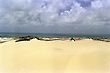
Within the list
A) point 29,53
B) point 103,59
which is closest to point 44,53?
point 29,53

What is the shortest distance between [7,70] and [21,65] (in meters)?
0.66

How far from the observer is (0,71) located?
6.46 m

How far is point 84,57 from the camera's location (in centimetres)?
837

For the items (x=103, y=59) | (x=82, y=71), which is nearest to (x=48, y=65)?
(x=82, y=71)

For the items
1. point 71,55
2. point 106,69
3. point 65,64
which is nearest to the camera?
point 106,69

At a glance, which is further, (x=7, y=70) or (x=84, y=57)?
(x=84, y=57)

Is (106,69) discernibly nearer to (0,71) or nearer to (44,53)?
(44,53)

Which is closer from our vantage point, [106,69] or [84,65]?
[106,69]

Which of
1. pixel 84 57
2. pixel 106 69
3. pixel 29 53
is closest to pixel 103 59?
pixel 84 57

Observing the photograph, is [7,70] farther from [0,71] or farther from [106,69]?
[106,69]

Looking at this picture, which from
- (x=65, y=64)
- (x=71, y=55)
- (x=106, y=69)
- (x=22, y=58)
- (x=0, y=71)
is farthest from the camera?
(x=71, y=55)

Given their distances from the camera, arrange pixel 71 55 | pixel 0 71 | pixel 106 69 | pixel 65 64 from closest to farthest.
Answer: pixel 0 71 < pixel 106 69 < pixel 65 64 < pixel 71 55

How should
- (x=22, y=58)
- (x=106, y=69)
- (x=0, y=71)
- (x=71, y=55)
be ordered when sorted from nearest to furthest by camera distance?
(x=0, y=71)
(x=106, y=69)
(x=22, y=58)
(x=71, y=55)

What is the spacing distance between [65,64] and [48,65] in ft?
1.96
